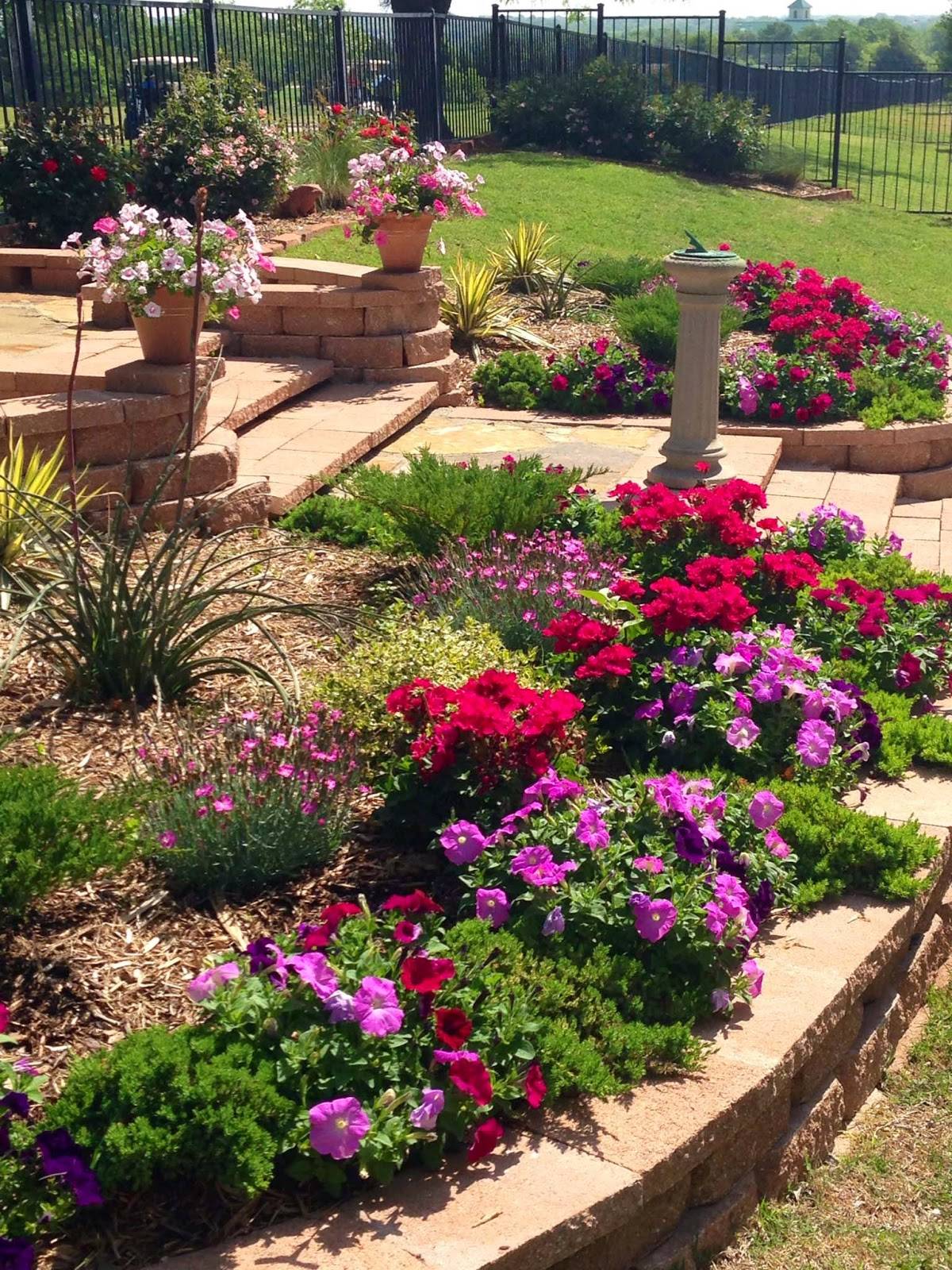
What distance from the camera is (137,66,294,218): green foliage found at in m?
11.9

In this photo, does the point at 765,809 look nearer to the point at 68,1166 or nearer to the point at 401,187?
the point at 68,1166

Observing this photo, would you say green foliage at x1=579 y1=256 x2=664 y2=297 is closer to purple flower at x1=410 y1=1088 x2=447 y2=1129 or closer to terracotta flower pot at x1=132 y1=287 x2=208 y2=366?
terracotta flower pot at x1=132 y1=287 x2=208 y2=366

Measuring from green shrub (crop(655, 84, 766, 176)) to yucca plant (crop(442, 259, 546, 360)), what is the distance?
10931mm

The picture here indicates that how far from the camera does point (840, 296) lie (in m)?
10.2

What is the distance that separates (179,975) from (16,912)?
13.7 inches

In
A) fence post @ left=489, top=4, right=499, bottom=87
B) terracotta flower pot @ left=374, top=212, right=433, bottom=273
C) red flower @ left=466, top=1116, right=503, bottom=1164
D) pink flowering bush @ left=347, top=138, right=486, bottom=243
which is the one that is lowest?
red flower @ left=466, top=1116, right=503, bottom=1164

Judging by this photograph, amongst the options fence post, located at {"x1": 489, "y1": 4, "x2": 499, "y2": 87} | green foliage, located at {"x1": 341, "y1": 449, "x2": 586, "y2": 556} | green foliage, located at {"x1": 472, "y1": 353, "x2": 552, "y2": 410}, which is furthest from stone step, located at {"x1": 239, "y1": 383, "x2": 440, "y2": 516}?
fence post, located at {"x1": 489, "y1": 4, "x2": 499, "y2": 87}

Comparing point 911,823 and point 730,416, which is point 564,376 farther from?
point 911,823

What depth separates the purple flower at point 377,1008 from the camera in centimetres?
246

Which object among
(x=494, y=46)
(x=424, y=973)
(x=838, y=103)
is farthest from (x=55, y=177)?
(x=838, y=103)

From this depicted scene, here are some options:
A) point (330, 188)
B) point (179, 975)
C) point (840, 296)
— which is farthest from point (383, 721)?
point (330, 188)

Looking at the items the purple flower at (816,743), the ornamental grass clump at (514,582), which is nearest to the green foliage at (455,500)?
the ornamental grass clump at (514,582)

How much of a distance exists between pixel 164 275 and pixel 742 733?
3485 mm

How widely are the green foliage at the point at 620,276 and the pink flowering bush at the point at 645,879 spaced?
7.92 metres
